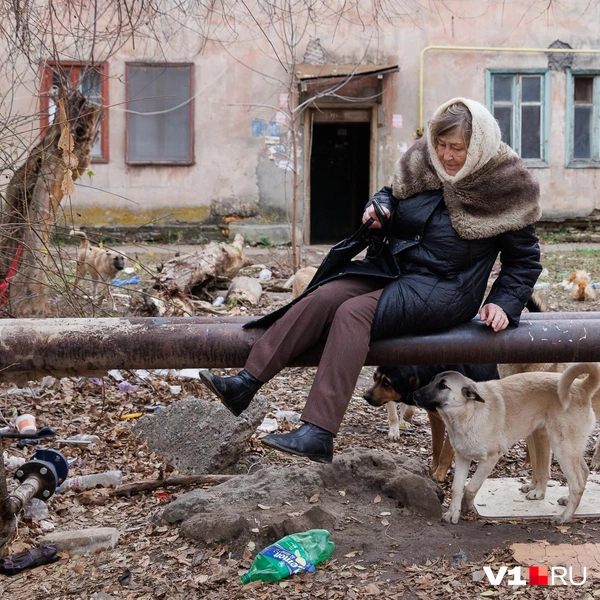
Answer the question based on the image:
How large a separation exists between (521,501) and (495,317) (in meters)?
1.54

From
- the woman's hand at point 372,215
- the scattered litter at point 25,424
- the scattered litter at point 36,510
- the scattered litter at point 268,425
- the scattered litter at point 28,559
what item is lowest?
the scattered litter at point 28,559

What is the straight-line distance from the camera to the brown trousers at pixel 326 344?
11.1 ft

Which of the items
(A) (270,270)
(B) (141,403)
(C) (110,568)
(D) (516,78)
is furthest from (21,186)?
(D) (516,78)

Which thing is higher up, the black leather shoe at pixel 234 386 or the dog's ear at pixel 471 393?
the black leather shoe at pixel 234 386

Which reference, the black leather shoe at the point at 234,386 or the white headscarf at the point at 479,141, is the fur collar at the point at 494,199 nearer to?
the white headscarf at the point at 479,141

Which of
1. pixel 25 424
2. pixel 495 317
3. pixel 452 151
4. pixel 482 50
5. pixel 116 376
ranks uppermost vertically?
pixel 482 50

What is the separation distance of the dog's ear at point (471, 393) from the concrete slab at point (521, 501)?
62cm

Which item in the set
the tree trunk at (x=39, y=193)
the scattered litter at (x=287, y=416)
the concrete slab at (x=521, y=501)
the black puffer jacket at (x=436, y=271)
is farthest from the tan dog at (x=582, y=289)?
the black puffer jacket at (x=436, y=271)

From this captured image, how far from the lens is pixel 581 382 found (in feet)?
14.4

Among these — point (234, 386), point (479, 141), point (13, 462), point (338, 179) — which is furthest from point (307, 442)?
point (338, 179)

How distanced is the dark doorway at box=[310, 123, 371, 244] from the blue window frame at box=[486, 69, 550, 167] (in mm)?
3049

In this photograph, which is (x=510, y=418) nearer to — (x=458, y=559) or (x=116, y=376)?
(x=458, y=559)

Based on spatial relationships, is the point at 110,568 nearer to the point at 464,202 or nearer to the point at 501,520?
the point at 501,520

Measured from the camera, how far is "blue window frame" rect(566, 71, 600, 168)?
16453 millimetres
